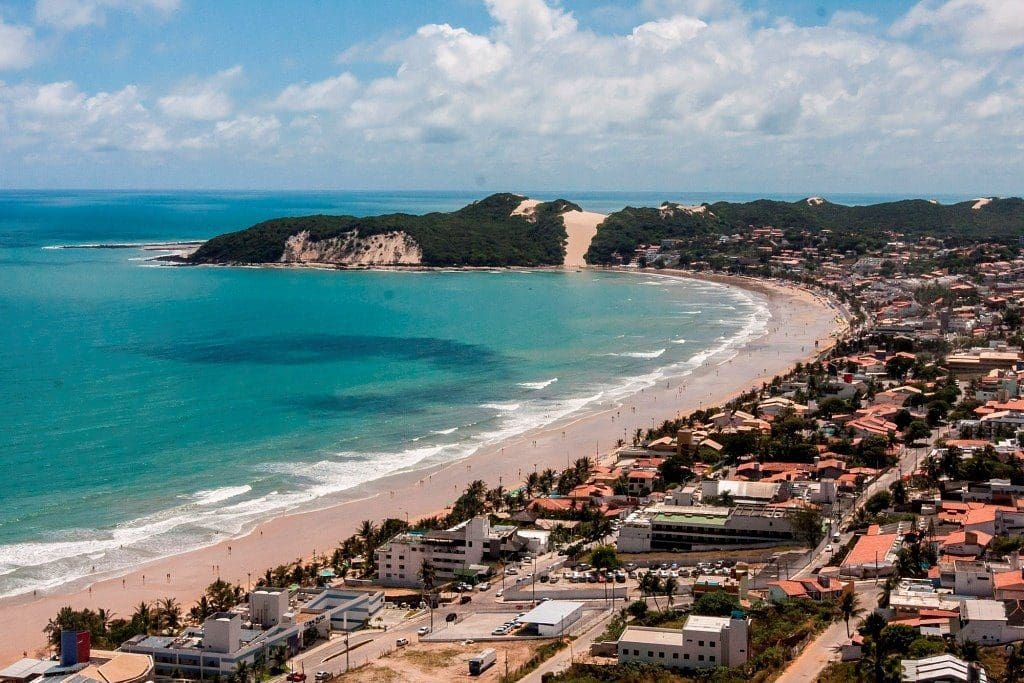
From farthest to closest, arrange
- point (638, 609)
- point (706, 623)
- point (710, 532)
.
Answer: point (710, 532)
point (638, 609)
point (706, 623)

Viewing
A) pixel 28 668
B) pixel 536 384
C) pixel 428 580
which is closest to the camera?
pixel 28 668

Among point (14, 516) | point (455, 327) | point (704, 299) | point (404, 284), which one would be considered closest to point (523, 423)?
point (14, 516)

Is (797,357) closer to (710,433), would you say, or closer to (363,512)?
(710,433)

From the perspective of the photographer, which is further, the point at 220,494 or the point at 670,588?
the point at 220,494

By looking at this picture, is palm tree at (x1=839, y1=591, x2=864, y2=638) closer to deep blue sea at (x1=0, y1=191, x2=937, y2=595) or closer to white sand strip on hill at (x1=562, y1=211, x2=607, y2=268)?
deep blue sea at (x1=0, y1=191, x2=937, y2=595)

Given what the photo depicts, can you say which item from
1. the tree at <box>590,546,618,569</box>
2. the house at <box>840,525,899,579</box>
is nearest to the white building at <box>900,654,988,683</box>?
the house at <box>840,525,899,579</box>

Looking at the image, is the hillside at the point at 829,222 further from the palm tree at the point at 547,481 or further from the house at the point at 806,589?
the house at the point at 806,589

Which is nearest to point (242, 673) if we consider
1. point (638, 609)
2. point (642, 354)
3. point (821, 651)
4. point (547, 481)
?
point (638, 609)

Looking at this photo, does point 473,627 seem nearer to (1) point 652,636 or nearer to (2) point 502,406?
(1) point 652,636
